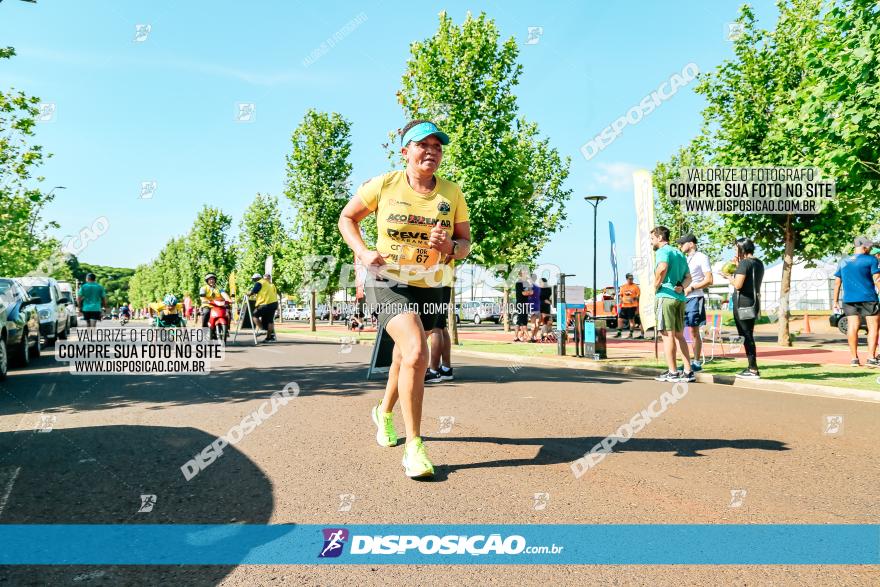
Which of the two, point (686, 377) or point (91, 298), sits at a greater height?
point (91, 298)

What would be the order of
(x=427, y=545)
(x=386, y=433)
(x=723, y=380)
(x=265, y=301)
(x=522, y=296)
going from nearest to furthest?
(x=427, y=545), (x=386, y=433), (x=723, y=380), (x=522, y=296), (x=265, y=301)

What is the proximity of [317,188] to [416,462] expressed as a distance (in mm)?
29139

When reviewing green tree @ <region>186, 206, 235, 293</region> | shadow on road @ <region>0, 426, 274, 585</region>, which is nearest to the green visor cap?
shadow on road @ <region>0, 426, 274, 585</region>

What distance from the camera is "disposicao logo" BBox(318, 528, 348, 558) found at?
2.75m

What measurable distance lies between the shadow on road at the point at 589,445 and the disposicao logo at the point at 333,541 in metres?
1.42

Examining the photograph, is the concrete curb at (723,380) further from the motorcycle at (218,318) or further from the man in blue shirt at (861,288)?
the motorcycle at (218,318)

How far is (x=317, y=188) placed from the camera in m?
31.6

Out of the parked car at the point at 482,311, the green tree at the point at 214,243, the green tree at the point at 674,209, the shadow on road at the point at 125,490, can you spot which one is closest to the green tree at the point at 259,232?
the green tree at the point at 214,243

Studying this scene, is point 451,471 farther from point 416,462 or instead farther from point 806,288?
point 806,288

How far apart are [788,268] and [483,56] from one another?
34.7ft

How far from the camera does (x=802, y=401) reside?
24.5 ft

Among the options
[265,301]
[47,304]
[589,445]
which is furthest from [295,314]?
[589,445]

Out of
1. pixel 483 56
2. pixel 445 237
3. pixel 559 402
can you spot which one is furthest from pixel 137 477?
pixel 483 56

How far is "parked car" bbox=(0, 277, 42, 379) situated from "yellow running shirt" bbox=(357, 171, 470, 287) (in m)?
8.02
